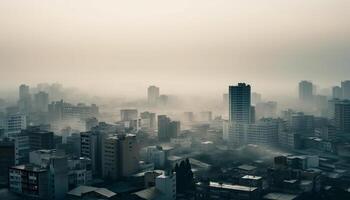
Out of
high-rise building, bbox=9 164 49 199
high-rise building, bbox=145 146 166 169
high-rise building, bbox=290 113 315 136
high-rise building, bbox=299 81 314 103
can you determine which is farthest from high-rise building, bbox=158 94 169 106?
high-rise building, bbox=9 164 49 199

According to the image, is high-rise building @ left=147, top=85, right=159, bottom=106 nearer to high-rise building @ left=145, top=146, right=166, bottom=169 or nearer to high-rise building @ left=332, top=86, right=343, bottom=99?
high-rise building @ left=332, top=86, right=343, bottom=99

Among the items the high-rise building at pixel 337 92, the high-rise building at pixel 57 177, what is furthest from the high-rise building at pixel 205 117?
the high-rise building at pixel 57 177

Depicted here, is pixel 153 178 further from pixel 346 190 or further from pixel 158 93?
pixel 158 93

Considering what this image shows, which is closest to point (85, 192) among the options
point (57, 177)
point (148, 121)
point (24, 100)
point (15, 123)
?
point (57, 177)

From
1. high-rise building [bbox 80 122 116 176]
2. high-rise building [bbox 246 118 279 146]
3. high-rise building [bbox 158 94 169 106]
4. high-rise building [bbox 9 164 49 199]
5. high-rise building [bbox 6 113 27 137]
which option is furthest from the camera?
high-rise building [bbox 158 94 169 106]

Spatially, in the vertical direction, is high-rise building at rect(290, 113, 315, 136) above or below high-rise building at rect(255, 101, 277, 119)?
below

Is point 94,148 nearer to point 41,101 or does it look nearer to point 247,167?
point 247,167
